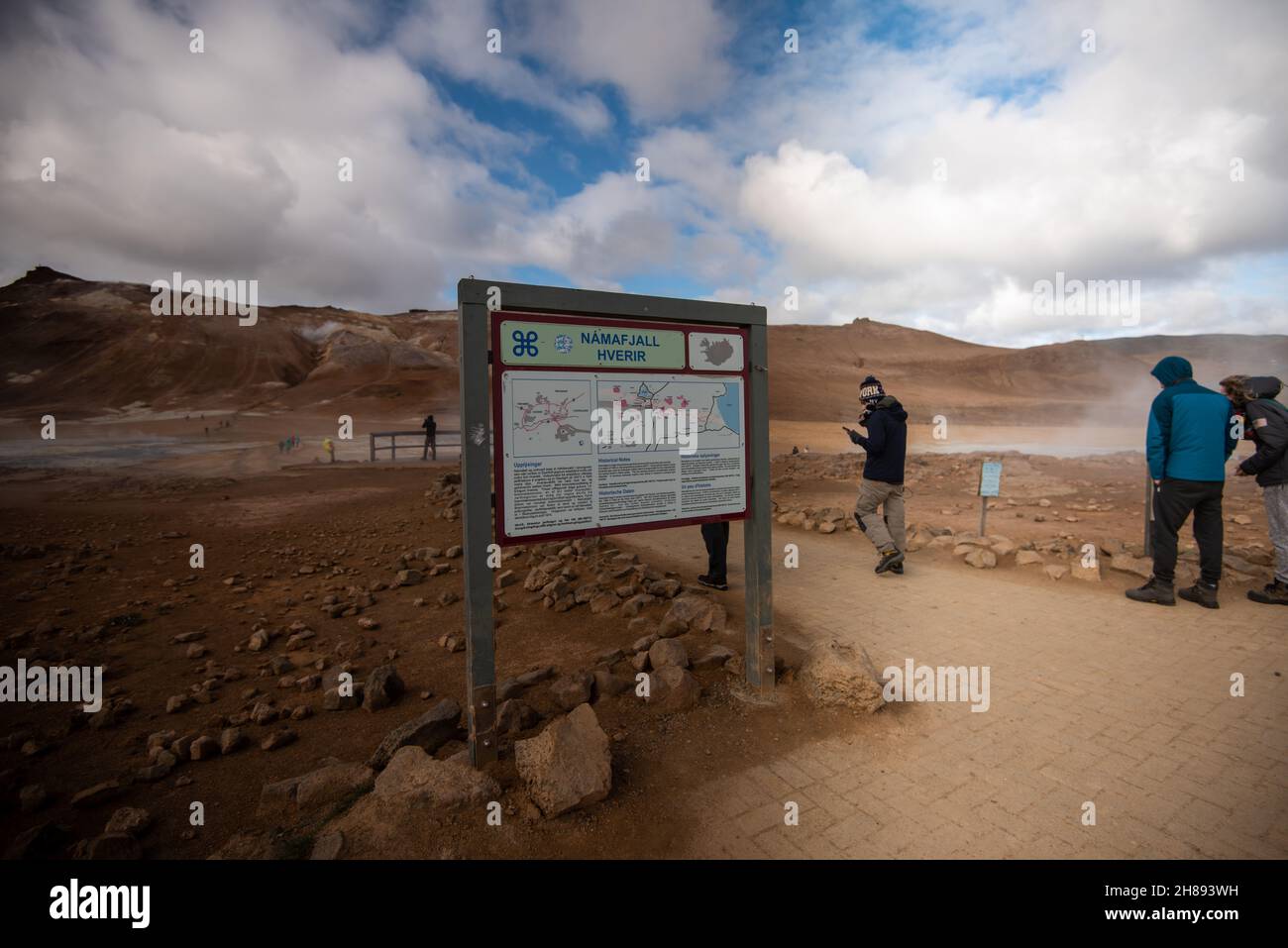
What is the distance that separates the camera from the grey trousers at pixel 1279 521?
18.5 ft

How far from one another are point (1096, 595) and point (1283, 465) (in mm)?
1930

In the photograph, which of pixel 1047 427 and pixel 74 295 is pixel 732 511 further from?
pixel 74 295

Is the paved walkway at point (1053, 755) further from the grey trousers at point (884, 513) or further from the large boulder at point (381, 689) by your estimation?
the large boulder at point (381, 689)

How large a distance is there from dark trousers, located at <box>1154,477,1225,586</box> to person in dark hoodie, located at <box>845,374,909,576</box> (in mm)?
2256

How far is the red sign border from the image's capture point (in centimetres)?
336

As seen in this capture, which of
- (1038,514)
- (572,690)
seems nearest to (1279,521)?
(1038,514)

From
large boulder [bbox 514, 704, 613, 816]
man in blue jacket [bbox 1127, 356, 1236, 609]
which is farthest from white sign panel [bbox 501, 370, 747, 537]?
man in blue jacket [bbox 1127, 356, 1236, 609]

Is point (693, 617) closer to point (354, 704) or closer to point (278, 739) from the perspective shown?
point (354, 704)

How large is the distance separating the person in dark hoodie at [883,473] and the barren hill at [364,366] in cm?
3419

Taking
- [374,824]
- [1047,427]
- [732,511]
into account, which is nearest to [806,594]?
[732,511]

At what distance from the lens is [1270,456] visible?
559cm

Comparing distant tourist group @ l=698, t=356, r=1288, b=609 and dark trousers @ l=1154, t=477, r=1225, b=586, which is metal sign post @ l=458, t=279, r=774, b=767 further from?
dark trousers @ l=1154, t=477, r=1225, b=586

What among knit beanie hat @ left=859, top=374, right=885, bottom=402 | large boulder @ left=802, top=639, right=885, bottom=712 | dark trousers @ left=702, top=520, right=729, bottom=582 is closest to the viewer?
large boulder @ left=802, top=639, right=885, bottom=712

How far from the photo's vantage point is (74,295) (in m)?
81.6
